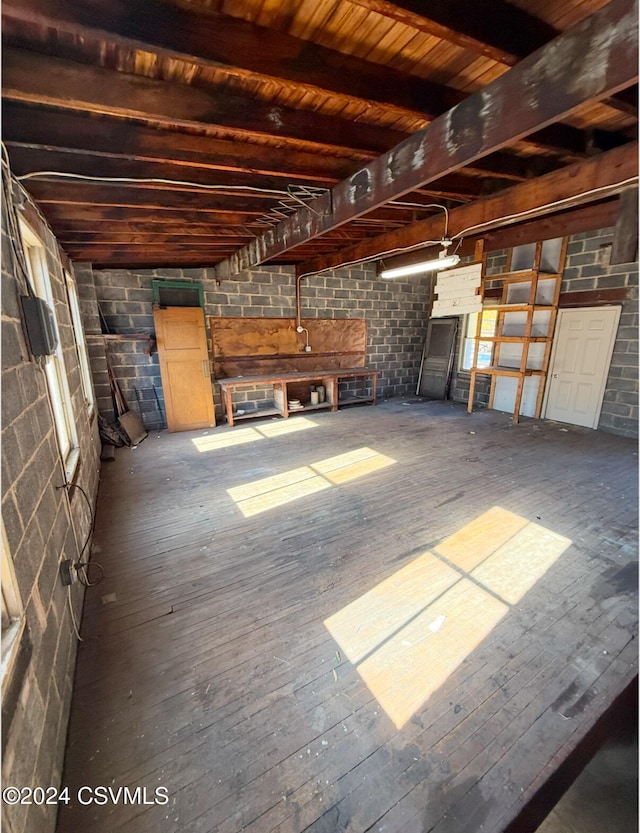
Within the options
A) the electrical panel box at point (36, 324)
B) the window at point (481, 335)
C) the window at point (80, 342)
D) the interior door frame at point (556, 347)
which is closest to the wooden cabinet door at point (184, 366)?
the window at point (80, 342)

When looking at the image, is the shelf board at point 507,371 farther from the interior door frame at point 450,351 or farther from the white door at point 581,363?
the interior door frame at point 450,351

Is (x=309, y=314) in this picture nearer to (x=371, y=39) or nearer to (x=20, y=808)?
(x=371, y=39)

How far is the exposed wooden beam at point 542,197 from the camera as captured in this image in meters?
2.27

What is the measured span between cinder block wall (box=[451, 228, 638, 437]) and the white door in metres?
0.11

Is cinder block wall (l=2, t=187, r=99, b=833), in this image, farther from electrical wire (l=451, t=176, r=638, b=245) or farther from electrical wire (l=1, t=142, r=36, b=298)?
electrical wire (l=451, t=176, r=638, b=245)


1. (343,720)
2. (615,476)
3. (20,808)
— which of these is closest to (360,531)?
(343,720)

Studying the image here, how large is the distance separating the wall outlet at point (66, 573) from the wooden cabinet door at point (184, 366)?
380 centimetres

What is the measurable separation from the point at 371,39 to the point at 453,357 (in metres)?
6.86

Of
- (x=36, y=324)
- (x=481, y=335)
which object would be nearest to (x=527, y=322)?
(x=481, y=335)

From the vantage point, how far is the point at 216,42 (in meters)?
1.21

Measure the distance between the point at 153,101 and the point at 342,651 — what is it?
279 centimetres

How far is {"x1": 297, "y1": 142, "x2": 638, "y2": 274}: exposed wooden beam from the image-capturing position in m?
2.27

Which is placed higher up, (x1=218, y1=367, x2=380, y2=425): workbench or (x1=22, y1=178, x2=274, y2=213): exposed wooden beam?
(x1=22, y1=178, x2=274, y2=213): exposed wooden beam

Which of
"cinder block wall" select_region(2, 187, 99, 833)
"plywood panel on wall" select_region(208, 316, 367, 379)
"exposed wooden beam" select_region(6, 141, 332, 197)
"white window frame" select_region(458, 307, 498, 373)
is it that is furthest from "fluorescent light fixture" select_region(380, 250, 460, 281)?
"cinder block wall" select_region(2, 187, 99, 833)
